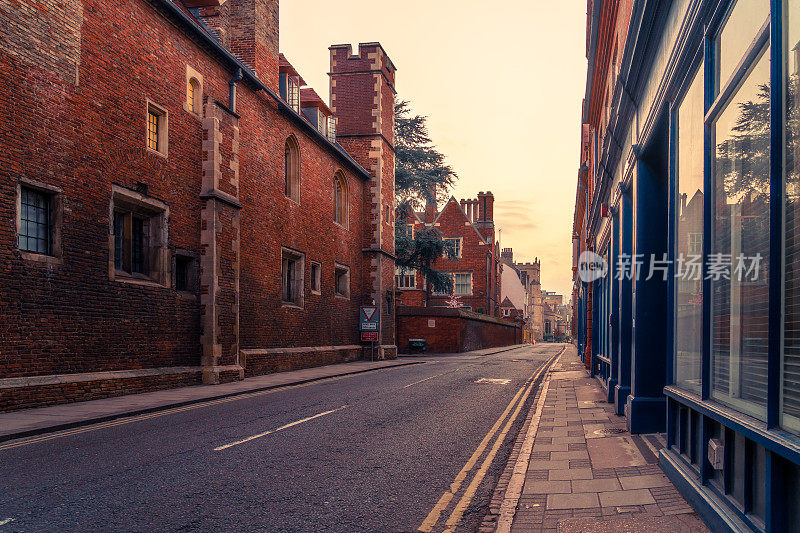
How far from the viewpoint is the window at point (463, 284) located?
206 ft

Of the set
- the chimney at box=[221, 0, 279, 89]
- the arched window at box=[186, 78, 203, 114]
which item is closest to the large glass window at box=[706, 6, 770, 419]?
Result: the arched window at box=[186, 78, 203, 114]

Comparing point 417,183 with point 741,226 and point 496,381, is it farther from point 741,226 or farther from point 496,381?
point 741,226

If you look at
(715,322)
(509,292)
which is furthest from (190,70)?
(509,292)

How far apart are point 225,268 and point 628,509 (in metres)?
13.9

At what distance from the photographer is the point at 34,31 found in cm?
1097

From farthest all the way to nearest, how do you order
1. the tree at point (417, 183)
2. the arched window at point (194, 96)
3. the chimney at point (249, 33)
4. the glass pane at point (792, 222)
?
the tree at point (417, 183) → the chimney at point (249, 33) → the arched window at point (194, 96) → the glass pane at point (792, 222)

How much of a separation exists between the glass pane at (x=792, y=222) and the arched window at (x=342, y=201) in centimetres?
2597

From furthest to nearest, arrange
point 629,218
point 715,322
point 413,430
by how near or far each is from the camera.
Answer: point 629,218
point 413,430
point 715,322

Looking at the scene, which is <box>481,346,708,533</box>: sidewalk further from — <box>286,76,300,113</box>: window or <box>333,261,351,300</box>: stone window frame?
<box>286,76,300,113</box>: window

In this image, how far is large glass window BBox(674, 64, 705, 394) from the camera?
5336 mm

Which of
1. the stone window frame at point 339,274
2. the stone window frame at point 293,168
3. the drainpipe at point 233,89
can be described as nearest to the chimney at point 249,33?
the stone window frame at point 293,168

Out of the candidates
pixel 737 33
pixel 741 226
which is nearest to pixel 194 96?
pixel 737 33

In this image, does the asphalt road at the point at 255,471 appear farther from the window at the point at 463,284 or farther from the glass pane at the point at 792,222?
the window at the point at 463,284

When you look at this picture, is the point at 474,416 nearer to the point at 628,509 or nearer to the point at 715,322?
the point at 628,509
